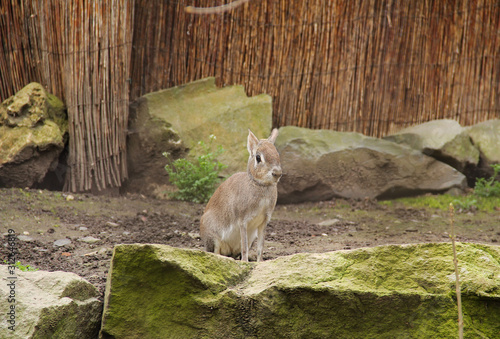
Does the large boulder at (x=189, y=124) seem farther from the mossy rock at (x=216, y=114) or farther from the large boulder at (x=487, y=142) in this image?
the large boulder at (x=487, y=142)

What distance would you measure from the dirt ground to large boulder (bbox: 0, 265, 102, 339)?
781 millimetres

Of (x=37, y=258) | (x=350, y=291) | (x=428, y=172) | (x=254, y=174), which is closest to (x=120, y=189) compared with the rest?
(x=37, y=258)

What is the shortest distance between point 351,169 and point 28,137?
4194 millimetres

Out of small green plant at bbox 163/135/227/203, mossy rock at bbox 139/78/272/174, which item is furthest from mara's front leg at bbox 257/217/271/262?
mossy rock at bbox 139/78/272/174

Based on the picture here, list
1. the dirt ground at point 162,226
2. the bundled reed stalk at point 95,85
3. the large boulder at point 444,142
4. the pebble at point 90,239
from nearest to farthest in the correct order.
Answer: the dirt ground at point 162,226 → the pebble at point 90,239 → the bundled reed stalk at point 95,85 → the large boulder at point 444,142

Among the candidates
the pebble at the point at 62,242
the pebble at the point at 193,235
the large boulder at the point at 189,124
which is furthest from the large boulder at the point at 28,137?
the pebble at the point at 193,235

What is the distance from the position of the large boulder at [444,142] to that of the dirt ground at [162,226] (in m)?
1.07

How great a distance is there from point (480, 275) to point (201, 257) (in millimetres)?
1660

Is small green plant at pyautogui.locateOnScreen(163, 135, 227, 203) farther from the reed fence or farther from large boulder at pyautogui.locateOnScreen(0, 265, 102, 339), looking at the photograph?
large boulder at pyautogui.locateOnScreen(0, 265, 102, 339)

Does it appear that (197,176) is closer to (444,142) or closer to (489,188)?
(444,142)

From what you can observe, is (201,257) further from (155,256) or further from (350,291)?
(350,291)

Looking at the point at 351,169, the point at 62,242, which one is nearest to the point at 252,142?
the point at 62,242

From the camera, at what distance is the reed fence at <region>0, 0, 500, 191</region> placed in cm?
699

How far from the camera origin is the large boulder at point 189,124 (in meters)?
7.71
